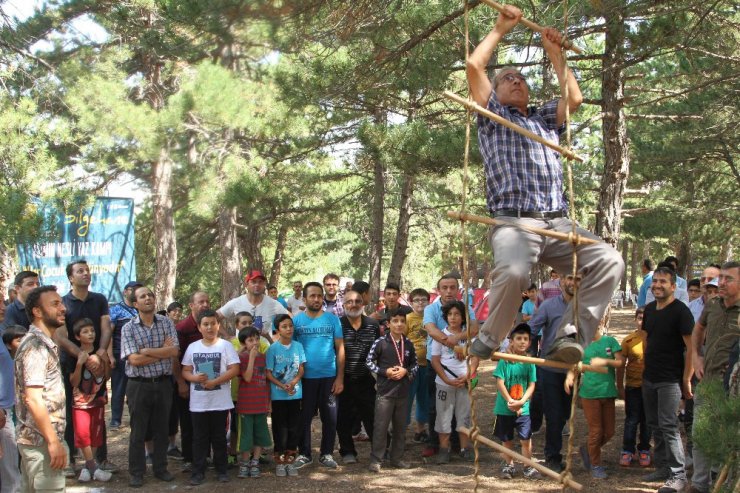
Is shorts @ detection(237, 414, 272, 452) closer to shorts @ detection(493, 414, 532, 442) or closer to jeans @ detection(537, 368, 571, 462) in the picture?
shorts @ detection(493, 414, 532, 442)

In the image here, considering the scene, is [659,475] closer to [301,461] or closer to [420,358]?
[420,358]

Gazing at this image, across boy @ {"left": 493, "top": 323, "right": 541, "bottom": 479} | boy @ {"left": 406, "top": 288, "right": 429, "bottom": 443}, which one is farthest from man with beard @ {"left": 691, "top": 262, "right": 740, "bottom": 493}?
boy @ {"left": 406, "top": 288, "right": 429, "bottom": 443}

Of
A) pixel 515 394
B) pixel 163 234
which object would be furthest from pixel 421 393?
pixel 163 234

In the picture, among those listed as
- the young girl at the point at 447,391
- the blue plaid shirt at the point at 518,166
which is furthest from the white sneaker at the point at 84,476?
the blue plaid shirt at the point at 518,166

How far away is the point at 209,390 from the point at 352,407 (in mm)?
1540

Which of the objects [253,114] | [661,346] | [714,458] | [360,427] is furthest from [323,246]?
[714,458]

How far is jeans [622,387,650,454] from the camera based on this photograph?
22.5 ft

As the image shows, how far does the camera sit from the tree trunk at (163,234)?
14.8m

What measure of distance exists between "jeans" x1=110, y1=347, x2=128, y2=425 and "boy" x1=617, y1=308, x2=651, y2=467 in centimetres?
523

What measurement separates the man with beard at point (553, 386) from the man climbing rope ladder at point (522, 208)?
2.22 metres

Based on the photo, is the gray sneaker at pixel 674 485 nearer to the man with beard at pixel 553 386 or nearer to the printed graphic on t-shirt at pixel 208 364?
the man with beard at pixel 553 386

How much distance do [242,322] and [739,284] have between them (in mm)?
4383

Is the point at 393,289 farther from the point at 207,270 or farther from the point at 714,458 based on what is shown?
the point at 207,270

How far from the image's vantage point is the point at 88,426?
6.62 metres
